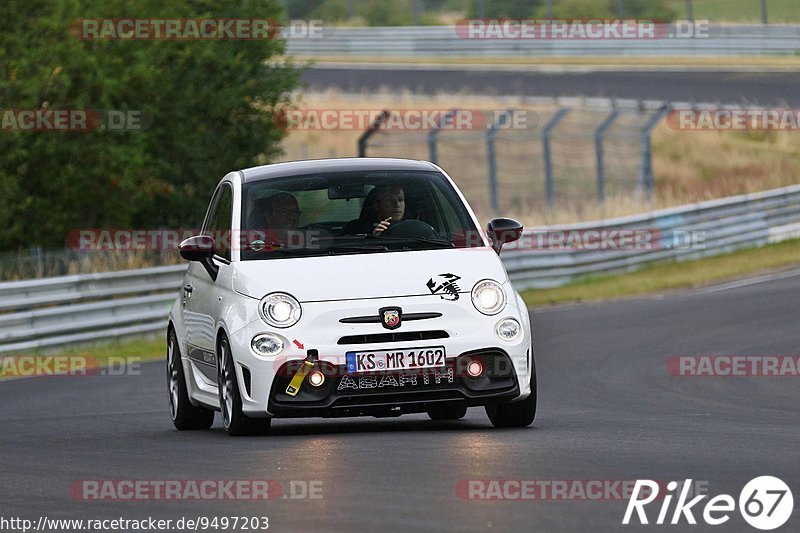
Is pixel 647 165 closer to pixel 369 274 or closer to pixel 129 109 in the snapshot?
pixel 129 109

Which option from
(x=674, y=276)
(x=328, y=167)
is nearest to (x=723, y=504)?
(x=328, y=167)

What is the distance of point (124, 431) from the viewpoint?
11258mm

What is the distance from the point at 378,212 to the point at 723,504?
4.24 meters

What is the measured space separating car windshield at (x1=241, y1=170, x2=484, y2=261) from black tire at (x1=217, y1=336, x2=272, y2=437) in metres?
0.62

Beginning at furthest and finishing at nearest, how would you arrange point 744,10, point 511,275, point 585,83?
point 744,10
point 585,83
point 511,275

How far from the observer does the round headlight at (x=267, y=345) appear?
9445mm

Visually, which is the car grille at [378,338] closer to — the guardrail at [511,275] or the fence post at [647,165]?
the guardrail at [511,275]

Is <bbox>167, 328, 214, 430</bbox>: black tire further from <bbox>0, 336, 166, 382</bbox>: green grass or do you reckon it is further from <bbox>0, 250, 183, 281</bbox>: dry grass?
<bbox>0, 250, 183, 281</bbox>: dry grass

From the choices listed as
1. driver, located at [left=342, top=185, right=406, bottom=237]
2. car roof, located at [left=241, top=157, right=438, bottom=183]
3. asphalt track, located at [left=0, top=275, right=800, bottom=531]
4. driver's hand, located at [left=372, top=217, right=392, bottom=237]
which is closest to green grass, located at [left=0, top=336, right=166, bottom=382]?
asphalt track, located at [left=0, top=275, right=800, bottom=531]

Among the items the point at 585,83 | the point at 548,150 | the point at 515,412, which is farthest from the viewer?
the point at 585,83

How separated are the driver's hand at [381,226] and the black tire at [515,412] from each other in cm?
124

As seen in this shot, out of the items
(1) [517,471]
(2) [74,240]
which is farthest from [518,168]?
(1) [517,471]

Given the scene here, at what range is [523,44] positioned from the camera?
174 feet

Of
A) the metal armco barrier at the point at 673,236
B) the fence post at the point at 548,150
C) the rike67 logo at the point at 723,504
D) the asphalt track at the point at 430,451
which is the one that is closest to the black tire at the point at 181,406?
the asphalt track at the point at 430,451
